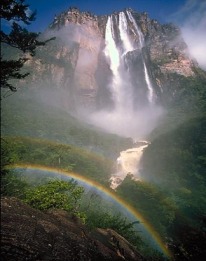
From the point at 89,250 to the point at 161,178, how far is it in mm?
46462

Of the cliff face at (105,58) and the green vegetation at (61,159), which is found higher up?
the cliff face at (105,58)

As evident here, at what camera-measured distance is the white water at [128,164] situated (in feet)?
204

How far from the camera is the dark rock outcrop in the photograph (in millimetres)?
9176

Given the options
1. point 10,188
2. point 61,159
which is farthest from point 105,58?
point 10,188

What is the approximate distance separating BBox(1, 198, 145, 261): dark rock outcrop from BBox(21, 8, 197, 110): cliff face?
96.3 meters

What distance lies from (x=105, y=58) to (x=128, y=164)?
7052 cm

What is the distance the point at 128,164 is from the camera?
70.6 metres

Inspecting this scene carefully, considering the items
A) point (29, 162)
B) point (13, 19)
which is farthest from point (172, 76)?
point (13, 19)

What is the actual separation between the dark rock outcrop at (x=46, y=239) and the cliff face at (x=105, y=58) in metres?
96.3

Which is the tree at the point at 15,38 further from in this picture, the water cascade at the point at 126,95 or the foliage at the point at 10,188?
the water cascade at the point at 126,95

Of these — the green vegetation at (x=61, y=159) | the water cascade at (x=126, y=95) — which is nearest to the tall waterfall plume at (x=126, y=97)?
the water cascade at (x=126, y=95)

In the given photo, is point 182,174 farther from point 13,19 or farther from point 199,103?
point 13,19

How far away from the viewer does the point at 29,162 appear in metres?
45.4

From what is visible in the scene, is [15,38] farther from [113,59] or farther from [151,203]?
[113,59]
